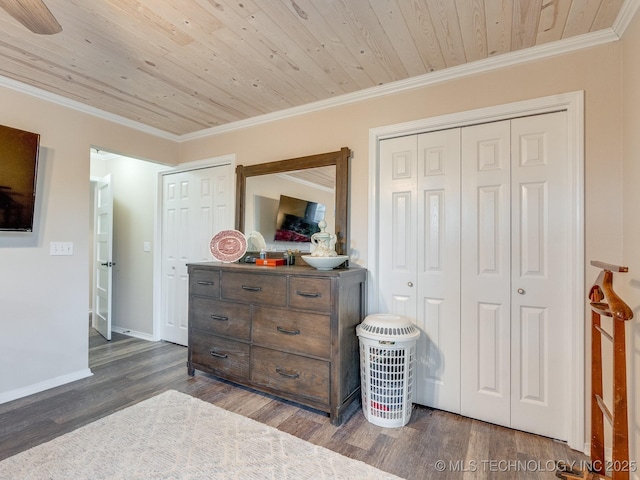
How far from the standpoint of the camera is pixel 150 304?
3934 millimetres

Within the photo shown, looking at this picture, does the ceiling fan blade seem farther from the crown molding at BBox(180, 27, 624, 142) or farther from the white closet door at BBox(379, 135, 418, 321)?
the white closet door at BBox(379, 135, 418, 321)

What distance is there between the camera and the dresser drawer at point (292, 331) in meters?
2.20

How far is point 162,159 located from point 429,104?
2.85 m

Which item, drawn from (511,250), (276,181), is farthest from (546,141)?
(276,181)

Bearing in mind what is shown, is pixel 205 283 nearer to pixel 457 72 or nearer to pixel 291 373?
pixel 291 373

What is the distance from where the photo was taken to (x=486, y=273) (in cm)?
216

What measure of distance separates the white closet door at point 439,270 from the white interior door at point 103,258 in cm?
353

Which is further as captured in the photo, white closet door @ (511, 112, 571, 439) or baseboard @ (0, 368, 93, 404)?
A: baseboard @ (0, 368, 93, 404)

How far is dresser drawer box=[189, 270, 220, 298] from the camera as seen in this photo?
2.70m

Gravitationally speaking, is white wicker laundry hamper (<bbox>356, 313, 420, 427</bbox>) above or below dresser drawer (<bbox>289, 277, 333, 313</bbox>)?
below

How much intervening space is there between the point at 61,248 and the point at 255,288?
175cm

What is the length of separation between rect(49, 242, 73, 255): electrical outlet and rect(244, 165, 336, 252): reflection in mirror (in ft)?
4.93

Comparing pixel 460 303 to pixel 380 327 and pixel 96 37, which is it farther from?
pixel 96 37

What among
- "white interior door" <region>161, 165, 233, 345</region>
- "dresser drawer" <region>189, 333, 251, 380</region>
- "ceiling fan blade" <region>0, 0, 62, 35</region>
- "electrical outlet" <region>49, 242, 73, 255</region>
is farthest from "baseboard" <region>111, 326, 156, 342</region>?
"ceiling fan blade" <region>0, 0, 62, 35</region>
